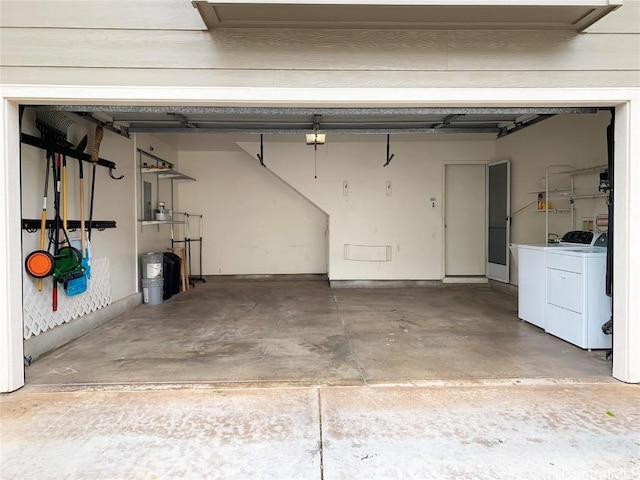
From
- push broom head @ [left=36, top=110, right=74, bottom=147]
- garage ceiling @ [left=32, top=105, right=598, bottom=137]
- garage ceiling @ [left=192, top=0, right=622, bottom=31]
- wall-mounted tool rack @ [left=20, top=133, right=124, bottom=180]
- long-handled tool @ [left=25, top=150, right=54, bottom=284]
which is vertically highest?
garage ceiling @ [left=192, top=0, right=622, bottom=31]

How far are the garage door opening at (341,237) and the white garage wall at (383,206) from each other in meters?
0.02

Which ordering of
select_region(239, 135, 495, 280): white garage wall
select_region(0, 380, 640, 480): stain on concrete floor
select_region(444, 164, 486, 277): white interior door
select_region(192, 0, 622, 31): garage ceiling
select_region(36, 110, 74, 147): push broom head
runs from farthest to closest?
select_region(444, 164, 486, 277): white interior door, select_region(239, 135, 495, 280): white garage wall, select_region(36, 110, 74, 147): push broom head, select_region(192, 0, 622, 31): garage ceiling, select_region(0, 380, 640, 480): stain on concrete floor

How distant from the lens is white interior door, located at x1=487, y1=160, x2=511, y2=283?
6.26 metres

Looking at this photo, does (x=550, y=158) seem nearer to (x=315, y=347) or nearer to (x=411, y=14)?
(x=411, y=14)

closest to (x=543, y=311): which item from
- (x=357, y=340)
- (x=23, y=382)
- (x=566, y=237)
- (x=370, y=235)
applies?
(x=566, y=237)

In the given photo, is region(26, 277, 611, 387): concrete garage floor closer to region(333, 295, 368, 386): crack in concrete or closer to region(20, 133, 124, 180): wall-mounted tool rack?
region(333, 295, 368, 386): crack in concrete

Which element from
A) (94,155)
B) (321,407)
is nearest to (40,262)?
(94,155)

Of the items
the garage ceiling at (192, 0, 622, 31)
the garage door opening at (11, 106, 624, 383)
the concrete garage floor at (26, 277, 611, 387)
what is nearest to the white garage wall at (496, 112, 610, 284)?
the garage door opening at (11, 106, 624, 383)

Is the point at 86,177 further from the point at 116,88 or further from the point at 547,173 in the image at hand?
the point at 547,173

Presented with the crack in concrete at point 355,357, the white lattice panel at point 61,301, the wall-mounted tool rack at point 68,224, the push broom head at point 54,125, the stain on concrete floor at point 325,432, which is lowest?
the stain on concrete floor at point 325,432

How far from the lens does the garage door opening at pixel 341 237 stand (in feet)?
10.3

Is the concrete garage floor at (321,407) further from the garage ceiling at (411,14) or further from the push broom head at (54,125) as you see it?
the garage ceiling at (411,14)

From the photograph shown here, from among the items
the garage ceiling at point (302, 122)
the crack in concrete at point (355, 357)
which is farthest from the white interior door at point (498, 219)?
the crack in concrete at point (355, 357)

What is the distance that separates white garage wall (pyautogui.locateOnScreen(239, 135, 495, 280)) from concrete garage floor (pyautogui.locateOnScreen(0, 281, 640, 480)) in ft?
9.35
